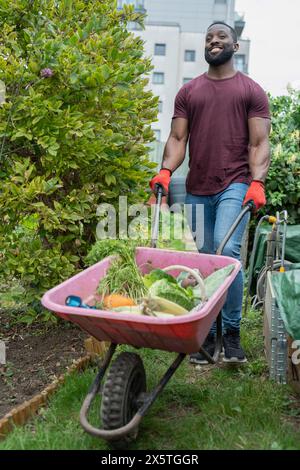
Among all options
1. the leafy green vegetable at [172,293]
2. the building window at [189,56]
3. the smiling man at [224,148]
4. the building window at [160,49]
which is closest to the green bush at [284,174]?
the smiling man at [224,148]

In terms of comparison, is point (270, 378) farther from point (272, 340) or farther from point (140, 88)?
point (140, 88)

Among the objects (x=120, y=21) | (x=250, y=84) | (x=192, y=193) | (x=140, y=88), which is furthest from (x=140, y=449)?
(x=120, y=21)

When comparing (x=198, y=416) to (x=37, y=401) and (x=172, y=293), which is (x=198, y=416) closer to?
(x=172, y=293)

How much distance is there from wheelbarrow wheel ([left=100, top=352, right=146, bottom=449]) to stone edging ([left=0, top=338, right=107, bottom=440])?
0.56 m

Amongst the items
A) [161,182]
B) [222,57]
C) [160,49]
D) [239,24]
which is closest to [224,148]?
[161,182]

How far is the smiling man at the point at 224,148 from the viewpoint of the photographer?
141 inches

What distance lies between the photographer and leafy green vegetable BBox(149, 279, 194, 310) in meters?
2.57

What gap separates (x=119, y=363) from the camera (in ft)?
8.36

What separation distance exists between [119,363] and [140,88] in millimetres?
2303

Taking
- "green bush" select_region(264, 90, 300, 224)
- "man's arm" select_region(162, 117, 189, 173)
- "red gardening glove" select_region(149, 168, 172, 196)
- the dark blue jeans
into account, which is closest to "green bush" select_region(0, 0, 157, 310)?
"man's arm" select_region(162, 117, 189, 173)

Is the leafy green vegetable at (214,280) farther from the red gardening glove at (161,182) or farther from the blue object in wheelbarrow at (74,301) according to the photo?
the red gardening glove at (161,182)

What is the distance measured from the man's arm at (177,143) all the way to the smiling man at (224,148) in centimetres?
2

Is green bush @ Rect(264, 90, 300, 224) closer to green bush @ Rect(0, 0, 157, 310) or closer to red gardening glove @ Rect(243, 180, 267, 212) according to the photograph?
green bush @ Rect(0, 0, 157, 310)

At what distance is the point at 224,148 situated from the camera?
3.69m
